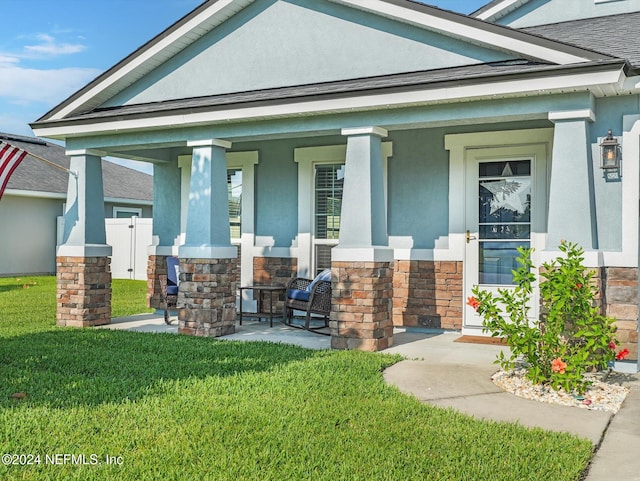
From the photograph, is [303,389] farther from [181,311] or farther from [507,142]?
[507,142]

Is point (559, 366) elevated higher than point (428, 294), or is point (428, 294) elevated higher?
point (428, 294)

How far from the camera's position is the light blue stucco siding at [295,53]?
7.84 metres

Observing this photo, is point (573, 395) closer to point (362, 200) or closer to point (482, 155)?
point (362, 200)

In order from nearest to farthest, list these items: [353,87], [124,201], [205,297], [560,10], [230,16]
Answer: [353,87], [205,297], [230,16], [560,10], [124,201]

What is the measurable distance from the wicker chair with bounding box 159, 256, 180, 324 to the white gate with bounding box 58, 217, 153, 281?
8963mm

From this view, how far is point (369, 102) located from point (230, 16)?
2.98 metres

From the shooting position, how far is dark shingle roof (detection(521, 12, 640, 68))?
7195 mm

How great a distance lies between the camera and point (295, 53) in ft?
28.3

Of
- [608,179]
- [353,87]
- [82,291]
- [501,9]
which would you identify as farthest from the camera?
[501,9]

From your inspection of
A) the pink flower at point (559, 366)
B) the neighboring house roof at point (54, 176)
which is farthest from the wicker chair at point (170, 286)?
the neighboring house roof at point (54, 176)

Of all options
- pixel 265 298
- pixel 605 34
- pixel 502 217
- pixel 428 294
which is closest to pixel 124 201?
pixel 265 298

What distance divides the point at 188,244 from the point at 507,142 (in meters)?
4.53

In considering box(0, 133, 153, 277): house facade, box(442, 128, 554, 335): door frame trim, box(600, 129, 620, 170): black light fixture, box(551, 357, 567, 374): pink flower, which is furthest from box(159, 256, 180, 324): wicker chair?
box(0, 133, 153, 277): house facade

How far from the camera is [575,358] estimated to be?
548 cm
